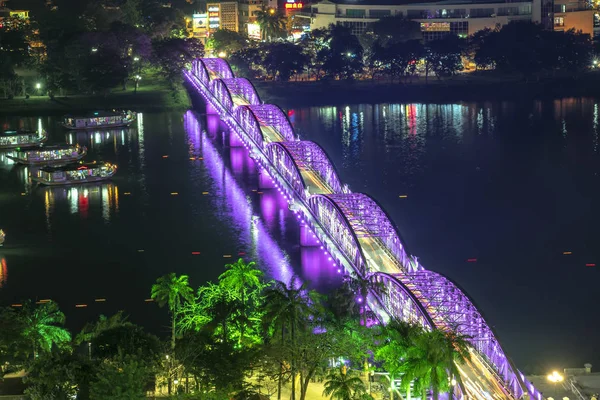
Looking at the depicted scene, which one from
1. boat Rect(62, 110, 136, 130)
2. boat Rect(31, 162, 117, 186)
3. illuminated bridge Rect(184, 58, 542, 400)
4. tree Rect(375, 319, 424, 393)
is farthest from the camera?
boat Rect(62, 110, 136, 130)

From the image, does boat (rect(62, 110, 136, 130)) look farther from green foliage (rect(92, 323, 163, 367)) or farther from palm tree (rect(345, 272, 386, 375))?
green foliage (rect(92, 323, 163, 367))

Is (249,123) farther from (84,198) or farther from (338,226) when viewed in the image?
(338,226)

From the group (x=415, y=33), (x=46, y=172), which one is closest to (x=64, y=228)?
(x=46, y=172)

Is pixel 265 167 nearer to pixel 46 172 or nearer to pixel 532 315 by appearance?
pixel 46 172

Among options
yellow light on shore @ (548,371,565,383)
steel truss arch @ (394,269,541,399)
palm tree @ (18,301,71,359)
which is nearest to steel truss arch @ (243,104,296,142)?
steel truss arch @ (394,269,541,399)

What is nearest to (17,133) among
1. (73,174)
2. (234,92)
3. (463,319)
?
(73,174)

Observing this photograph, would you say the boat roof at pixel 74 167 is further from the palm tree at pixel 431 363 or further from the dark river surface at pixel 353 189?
the palm tree at pixel 431 363
